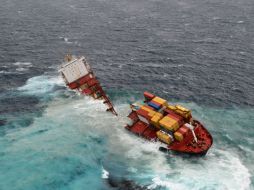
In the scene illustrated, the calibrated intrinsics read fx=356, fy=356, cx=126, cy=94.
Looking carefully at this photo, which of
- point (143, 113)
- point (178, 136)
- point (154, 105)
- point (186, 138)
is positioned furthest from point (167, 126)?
point (154, 105)

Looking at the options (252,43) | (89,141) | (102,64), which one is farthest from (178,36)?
(89,141)

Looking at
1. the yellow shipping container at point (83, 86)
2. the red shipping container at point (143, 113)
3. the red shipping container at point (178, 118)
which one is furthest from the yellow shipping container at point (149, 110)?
the yellow shipping container at point (83, 86)

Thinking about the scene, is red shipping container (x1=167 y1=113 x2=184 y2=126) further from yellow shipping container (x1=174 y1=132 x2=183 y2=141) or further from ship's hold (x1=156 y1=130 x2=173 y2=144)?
ship's hold (x1=156 y1=130 x2=173 y2=144)

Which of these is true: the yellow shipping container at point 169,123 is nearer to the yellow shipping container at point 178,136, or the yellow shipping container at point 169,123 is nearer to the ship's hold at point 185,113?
the yellow shipping container at point 178,136

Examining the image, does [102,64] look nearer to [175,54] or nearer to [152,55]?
[152,55]

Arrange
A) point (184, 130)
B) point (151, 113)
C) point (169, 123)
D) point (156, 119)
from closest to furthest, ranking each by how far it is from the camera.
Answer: point (184, 130)
point (169, 123)
point (156, 119)
point (151, 113)

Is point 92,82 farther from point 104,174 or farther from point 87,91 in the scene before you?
point 104,174
